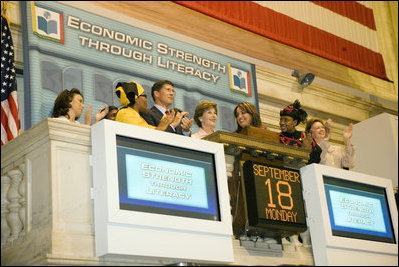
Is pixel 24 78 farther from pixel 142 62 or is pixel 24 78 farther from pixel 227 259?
pixel 227 259

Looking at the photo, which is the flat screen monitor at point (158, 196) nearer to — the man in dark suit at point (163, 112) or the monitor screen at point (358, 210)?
the man in dark suit at point (163, 112)

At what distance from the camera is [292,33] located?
10148 millimetres

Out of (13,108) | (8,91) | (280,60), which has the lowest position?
(13,108)

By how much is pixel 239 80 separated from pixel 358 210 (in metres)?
4.07

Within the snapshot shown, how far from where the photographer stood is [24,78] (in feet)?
22.6

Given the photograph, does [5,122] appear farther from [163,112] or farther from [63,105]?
[163,112]

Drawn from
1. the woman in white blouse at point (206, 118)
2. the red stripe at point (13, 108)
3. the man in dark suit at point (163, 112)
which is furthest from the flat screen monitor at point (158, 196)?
the red stripe at point (13, 108)

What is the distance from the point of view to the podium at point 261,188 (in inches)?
196

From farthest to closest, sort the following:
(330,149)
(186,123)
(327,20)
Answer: (327,20) → (330,149) → (186,123)

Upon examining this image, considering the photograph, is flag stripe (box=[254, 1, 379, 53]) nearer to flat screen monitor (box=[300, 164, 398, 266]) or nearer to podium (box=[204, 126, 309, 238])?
flat screen monitor (box=[300, 164, 398, 266])

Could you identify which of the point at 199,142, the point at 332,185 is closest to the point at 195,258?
the point at 199,142

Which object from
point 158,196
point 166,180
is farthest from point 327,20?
point 158,196

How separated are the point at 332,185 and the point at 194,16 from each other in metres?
4.61

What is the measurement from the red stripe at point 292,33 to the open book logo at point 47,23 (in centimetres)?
184
